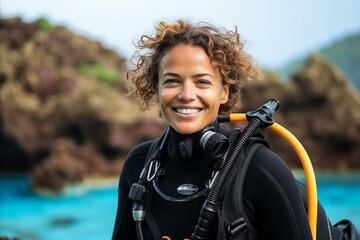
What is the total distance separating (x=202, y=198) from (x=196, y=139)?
20 cm

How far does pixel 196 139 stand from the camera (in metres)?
1.75

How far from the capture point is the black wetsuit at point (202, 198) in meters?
1.54

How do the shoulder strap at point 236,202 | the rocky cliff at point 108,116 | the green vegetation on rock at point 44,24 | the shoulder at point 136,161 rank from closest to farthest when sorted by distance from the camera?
the shoulder strap at point 236,202
the shoulder at point 136,161
the rocky cliff at point 108,116
the green vegetation on rock at point 44,24

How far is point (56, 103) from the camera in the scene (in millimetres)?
9594

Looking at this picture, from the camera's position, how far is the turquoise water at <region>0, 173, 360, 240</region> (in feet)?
26.9

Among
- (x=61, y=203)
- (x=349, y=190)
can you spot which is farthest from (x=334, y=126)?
(x=61, y=203)

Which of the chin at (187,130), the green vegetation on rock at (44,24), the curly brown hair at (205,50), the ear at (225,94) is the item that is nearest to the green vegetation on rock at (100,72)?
the green vegetation on rock at (44,24)

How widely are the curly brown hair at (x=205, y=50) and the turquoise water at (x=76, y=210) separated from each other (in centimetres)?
626

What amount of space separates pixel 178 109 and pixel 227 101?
30 centimetres

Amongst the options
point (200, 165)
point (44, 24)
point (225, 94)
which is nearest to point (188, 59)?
point (225, 94)

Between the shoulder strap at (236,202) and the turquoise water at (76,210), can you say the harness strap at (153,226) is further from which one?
the turquoise water at (76,210)

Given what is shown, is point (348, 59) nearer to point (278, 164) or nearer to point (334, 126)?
point (334, 126)

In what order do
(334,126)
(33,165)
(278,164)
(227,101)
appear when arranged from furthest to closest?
(33,165)
(334,126)
(227,101)
(278,164)

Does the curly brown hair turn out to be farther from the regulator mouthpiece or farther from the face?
the regulator mouthpiece
